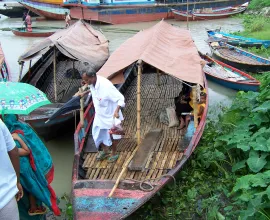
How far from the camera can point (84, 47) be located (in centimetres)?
797

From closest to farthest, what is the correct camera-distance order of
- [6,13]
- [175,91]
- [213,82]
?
[175,91], [213,82], [6,13]

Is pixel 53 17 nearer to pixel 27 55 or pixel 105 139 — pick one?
pixel 27 55

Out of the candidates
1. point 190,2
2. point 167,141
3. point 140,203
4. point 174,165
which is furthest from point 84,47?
point 190,2

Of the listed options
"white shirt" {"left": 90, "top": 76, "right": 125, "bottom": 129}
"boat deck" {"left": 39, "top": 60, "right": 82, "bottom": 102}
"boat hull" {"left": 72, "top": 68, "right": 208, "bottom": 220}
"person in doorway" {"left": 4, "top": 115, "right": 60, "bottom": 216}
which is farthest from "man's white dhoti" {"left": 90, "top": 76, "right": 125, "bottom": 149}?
"boat deck" {"left": 39, "top": 60, "right": 82, "bottom": 102}

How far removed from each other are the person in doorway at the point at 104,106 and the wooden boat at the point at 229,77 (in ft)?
16.0

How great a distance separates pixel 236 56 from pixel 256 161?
6.94 meters

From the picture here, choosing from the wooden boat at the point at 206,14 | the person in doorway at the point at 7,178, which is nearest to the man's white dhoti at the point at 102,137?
the person in doorway at the point at 7,178

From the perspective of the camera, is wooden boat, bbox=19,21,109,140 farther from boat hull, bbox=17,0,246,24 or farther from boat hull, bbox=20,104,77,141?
boat hull, bbox=17,0,246,24

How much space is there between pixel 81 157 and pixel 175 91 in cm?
357

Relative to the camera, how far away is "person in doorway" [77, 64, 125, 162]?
430 cm

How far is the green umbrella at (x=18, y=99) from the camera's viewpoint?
284 centimetres

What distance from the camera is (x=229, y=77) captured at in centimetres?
925

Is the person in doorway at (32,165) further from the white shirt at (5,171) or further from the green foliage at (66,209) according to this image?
the green foliage at (66,209)

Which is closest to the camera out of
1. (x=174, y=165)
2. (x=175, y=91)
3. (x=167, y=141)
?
(x=174, y=165)
